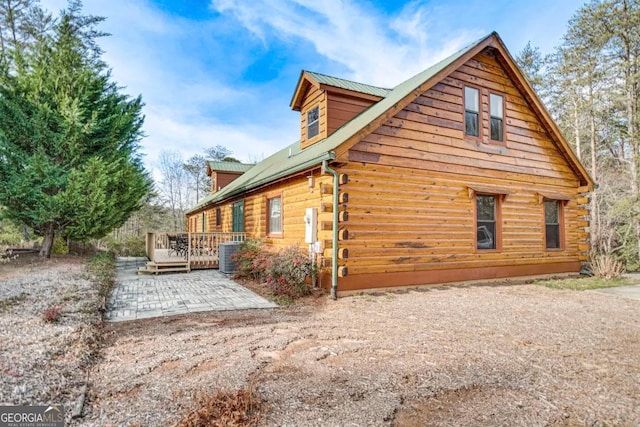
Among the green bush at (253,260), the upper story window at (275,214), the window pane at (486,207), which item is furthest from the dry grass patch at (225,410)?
the window pane at (486,207)

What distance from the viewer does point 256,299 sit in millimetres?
6660

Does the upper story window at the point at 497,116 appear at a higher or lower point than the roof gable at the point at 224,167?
lower

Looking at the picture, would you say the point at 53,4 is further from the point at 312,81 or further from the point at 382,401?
the point at 382,401

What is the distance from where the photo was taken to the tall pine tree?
1060cm

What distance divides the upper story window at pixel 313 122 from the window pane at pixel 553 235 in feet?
24.9

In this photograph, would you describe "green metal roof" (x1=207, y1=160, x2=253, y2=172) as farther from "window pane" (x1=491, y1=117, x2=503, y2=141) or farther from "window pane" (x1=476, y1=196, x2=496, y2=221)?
"window pane" (x1=476, y1=196, x2=496, y2=221)

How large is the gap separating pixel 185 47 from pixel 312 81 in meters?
7.03

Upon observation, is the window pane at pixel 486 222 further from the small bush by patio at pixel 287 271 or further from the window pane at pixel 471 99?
the small bush by patio at pixel 287 271

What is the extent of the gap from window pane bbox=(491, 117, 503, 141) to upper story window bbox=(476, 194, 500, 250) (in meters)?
1.73

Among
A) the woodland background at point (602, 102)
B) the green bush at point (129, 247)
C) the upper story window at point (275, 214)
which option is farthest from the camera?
the green bush at point (129, 247)

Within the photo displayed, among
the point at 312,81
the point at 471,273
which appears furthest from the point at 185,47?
the point at 471,273

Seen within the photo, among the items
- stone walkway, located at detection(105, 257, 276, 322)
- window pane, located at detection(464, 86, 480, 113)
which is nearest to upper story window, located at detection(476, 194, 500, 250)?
window pane, located at detection(464, 86, 480, 113)

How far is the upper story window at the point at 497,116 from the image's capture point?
9367 millimetres

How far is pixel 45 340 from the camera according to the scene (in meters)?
3.64
